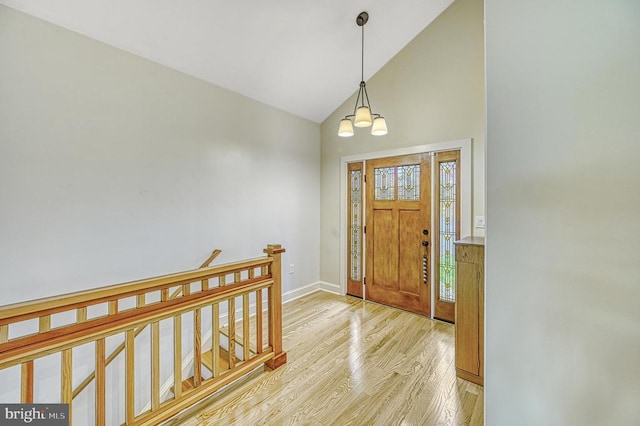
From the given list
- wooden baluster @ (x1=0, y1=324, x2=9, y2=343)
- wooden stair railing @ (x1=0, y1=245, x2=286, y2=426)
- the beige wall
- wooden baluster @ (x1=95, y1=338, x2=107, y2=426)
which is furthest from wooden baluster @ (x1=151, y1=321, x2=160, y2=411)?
the beige wall

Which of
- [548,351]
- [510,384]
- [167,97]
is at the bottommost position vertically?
[510,384]

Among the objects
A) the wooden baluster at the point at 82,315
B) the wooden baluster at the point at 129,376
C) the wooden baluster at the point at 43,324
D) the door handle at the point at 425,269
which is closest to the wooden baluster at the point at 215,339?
the wooden baluster at the point at 129,376

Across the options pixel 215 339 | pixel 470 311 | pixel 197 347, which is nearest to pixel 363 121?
pixel 470 311

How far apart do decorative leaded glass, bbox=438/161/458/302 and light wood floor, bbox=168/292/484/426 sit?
0.46 m

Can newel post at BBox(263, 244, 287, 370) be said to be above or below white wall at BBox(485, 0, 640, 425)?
below

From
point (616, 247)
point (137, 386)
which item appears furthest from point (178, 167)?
point (616, 247)

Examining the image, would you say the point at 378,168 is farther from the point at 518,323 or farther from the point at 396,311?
the point at 518,323

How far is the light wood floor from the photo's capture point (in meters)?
1.67

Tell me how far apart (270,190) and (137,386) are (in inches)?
Result: 95.6

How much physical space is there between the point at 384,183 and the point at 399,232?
2.29ft

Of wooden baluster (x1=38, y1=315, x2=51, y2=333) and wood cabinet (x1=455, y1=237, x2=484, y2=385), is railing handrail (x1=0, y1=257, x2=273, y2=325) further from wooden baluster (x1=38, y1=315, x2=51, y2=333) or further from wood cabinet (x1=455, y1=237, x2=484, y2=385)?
wood cabinet (x1=455, y1=237, x2=484, y2=385)

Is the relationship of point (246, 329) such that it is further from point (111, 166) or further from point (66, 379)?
point (111, 166)

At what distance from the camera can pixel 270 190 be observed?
3477mm

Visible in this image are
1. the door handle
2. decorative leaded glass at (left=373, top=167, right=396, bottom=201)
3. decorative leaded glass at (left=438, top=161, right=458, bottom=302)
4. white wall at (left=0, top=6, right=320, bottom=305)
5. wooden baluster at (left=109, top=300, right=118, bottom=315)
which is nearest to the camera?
wooden baluster at (left=109, top=300, right=118, bottom=315)
